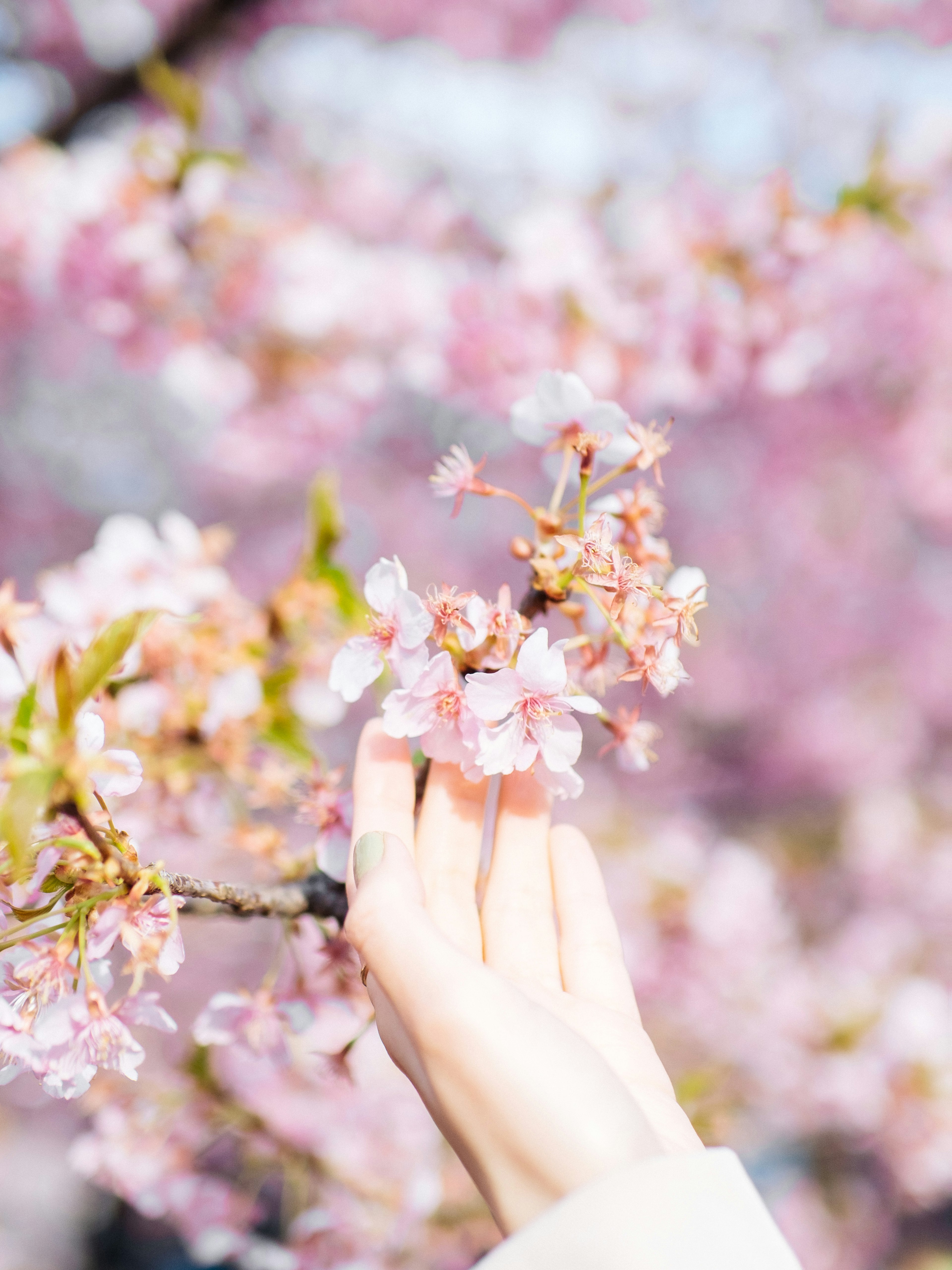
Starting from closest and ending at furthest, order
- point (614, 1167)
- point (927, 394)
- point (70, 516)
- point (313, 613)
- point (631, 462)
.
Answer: point (614, 1167) < point (631, 462) < point (313, 613) < point (927, 394) < point (70, 516)

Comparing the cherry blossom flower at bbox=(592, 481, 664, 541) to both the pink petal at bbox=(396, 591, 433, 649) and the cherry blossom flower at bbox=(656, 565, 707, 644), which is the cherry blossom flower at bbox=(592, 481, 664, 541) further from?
the pink petal at bbox=(396, 591, 433, 649)

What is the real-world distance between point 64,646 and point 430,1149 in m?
2.69

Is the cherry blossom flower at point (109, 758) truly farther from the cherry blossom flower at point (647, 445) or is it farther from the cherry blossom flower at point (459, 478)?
the cherry blossom flower at point (647, 445)

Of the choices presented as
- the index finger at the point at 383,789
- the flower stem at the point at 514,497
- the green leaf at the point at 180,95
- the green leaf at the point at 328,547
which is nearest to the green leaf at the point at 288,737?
the green leaf at the point at 328,547

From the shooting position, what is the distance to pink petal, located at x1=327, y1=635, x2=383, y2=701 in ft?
4.04

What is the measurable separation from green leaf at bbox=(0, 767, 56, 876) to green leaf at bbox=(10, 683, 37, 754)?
8cm

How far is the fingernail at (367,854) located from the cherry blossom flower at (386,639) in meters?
0.21

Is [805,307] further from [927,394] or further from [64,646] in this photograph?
[64,646]

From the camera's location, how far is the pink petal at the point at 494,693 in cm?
108

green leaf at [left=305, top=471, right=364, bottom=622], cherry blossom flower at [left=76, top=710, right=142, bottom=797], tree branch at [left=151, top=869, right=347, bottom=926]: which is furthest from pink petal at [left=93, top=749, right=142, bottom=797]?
green leaf at [left=305, top=471, right=364, bottom=622]

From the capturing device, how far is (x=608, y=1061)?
3.76 ft

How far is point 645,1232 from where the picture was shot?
2.94 ft

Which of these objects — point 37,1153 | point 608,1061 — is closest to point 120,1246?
point 37,1153

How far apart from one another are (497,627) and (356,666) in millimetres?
252
